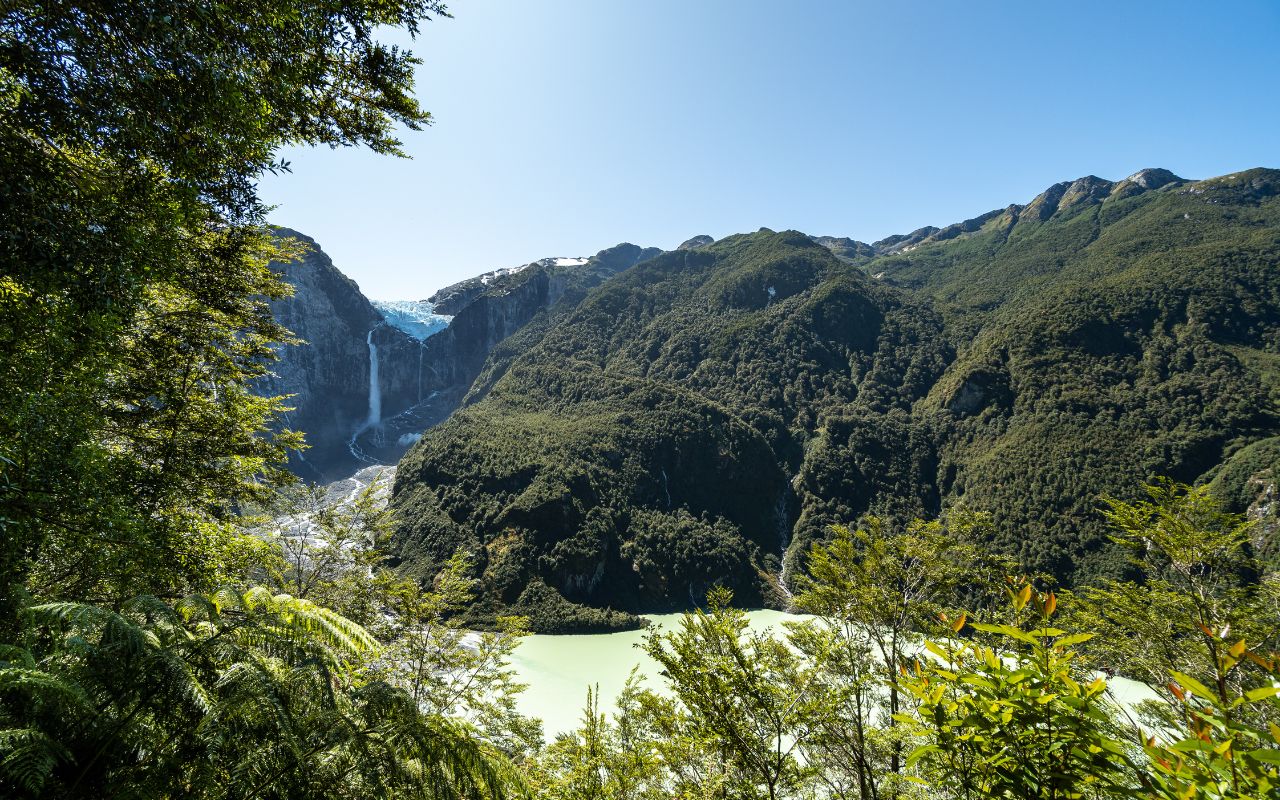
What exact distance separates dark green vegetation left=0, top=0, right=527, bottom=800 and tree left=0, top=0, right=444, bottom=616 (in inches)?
1.0

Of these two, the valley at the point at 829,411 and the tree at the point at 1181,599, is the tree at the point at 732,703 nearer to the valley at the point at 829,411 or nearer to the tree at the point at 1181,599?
the tree at the point at 1181,599

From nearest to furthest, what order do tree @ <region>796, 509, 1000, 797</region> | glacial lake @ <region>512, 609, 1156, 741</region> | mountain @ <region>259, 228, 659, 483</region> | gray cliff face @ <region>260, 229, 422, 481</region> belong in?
tree @ <region>796, 509, 1000, 797</region>, glacial lake @ <region>512, 609, 1156, 741</region>, gray cliff face @ <region>260, 229, 422, 481</region>, mountain @ <region>259, 228, 659, 483</region>

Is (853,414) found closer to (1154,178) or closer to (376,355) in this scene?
(376,355)

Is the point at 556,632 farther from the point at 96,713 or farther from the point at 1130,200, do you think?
the point at 1130,200

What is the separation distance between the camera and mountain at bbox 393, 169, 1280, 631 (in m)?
70.5

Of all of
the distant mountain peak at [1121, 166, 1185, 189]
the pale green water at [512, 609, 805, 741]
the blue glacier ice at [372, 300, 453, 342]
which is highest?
the distant mountain peak at [1121, 166, 1185, 189]

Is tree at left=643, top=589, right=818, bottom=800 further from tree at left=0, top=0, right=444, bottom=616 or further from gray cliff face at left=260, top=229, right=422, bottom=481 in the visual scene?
gray cliff face at left=260, top=229, right=422, bottom=481

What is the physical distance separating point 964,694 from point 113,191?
7.98 metres

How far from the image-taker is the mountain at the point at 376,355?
458 feet

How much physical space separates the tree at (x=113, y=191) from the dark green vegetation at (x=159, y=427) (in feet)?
0.08

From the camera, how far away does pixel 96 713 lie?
7.47 ft

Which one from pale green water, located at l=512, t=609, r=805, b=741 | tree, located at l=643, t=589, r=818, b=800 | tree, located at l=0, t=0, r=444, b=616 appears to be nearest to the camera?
tree, located at l=0, t=0, r=444, b=616

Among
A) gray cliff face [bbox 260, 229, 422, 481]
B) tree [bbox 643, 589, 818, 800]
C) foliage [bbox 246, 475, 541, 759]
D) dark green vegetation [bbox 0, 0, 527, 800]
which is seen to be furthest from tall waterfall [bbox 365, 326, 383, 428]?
tree [bbox 643, 589, 818, 800]

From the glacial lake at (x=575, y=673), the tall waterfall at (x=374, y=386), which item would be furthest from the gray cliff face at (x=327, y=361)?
Result: the glacial lake at (x=575, y=673)
